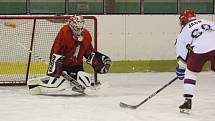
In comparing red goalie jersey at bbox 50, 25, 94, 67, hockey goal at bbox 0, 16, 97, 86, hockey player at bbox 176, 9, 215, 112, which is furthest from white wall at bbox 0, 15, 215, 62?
hockey player at bbox 176, 9, 215, 112

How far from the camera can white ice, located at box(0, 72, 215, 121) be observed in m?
4.93

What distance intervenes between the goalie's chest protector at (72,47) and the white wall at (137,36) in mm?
3452

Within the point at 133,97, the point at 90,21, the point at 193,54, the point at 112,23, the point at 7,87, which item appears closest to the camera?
the point at 193,54

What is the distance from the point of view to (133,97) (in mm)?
6406

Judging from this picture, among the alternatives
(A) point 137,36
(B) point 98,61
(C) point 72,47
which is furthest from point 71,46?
(A) point 137,36

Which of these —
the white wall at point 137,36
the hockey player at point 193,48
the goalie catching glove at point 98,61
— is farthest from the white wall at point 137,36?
the hockey player at point 193,48

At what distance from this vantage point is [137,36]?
33.8ft

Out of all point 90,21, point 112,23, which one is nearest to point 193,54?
point 90,21

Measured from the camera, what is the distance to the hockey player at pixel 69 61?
6387 millimetres

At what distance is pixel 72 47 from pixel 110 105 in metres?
1.06

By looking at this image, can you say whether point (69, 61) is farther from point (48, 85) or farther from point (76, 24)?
point (76, 24)

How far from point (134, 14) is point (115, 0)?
594 millimetres

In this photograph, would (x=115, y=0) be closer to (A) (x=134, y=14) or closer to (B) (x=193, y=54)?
(A) (x=134, y=14)

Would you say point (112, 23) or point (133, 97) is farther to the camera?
point (112, 23)
